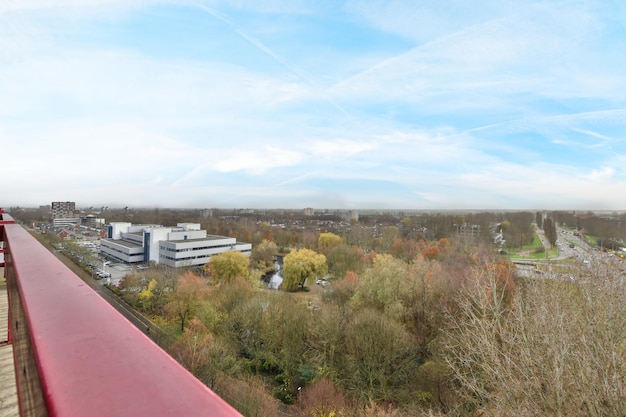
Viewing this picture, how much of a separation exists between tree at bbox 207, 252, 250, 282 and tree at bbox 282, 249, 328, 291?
12.5ft

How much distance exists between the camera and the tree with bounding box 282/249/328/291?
2850 centimetres

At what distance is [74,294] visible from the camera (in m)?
1.09

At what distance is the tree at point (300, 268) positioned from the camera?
93.5ft

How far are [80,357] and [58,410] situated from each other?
206mm

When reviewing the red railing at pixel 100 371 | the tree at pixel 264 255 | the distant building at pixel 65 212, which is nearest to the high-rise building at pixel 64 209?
the distant building at pixel 65 212

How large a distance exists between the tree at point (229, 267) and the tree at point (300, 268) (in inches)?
150

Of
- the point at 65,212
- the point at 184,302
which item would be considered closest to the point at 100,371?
the point at 184,302

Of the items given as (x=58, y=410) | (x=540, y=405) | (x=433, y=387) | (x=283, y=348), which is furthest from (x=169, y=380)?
(x=283, y=348)

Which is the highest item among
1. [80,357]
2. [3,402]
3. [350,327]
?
[80,357]

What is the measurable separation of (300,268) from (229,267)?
608 centimetres

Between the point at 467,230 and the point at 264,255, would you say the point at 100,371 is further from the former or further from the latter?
the point at 467,230

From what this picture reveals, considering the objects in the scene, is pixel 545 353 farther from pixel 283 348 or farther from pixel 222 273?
pixel 222 273

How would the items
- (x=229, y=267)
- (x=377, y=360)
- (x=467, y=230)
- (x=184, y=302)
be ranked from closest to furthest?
(x=377, y=360) → (x=184, y=302) → (x=229, y=267) → (x=467, y=230)

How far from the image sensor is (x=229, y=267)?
26.6m
